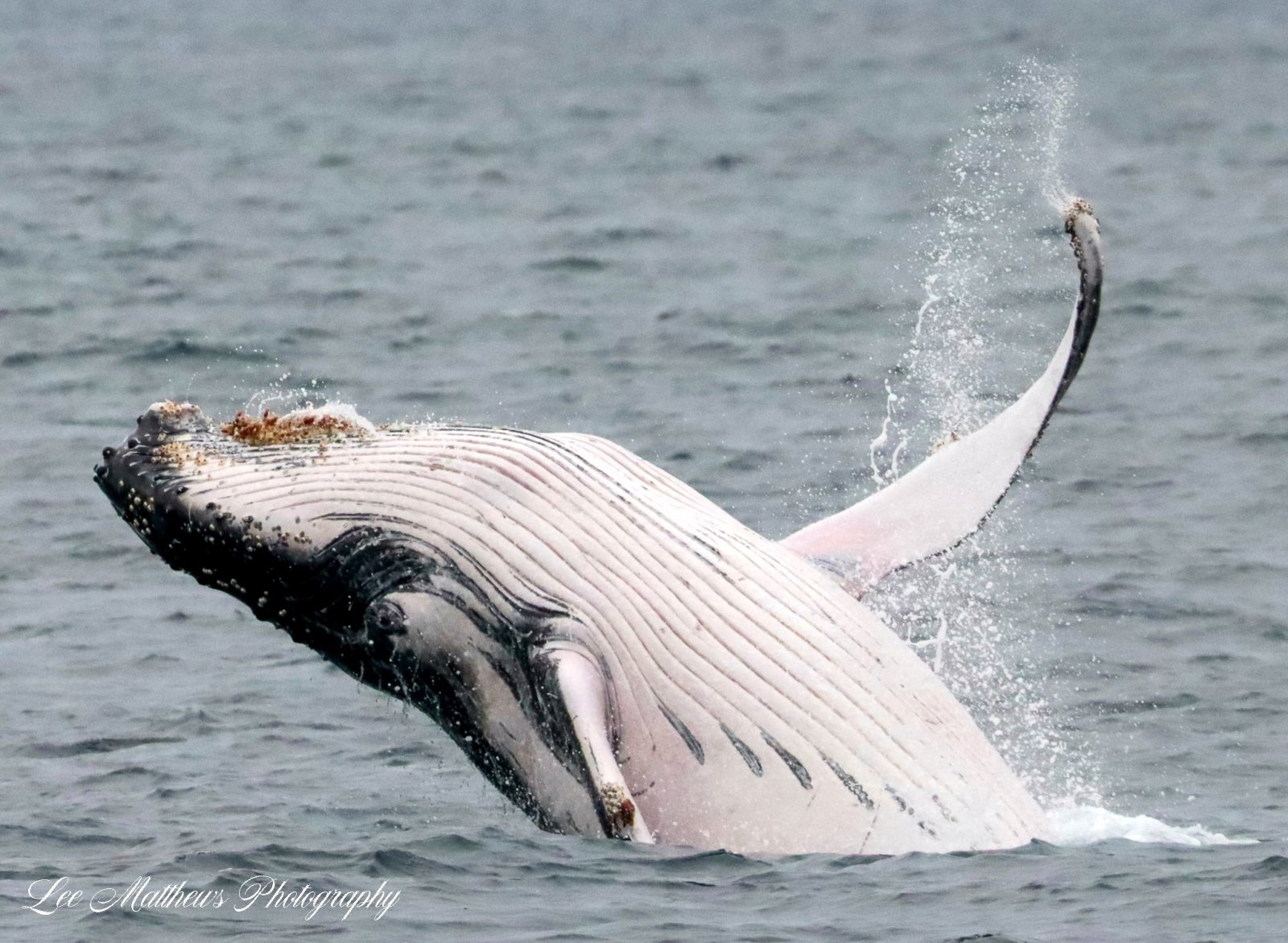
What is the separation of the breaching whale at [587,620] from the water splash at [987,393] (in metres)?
2.34

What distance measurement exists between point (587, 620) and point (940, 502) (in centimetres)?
298

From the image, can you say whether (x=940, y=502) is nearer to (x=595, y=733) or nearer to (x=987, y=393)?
(x=595, y=733)

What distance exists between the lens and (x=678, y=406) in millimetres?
32812

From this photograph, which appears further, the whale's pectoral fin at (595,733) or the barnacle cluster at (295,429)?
the barnacle cluster at (295,429)

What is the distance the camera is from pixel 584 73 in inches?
3551

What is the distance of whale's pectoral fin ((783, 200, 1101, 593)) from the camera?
1691 cm

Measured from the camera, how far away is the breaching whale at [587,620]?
50.9 feet

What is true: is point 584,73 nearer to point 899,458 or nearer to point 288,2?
point 899,458

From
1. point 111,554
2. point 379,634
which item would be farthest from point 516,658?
point 111,554

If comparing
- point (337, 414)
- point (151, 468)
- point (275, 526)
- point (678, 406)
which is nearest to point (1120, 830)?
point (337, 414)

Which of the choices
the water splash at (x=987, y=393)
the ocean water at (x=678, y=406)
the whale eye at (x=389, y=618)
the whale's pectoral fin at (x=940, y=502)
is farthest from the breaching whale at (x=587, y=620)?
the water splash at (x=987, y=393)

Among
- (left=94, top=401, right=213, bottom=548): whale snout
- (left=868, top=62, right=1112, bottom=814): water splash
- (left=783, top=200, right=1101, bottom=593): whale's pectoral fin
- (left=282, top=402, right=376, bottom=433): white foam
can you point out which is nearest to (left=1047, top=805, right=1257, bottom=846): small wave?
(left=868, top=62, right=1112, bottom=814): water splash

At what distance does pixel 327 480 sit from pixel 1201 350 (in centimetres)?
2267

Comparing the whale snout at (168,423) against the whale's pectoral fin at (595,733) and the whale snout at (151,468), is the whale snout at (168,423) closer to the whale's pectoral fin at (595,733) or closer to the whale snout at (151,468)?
the whale snout at (151,468)
